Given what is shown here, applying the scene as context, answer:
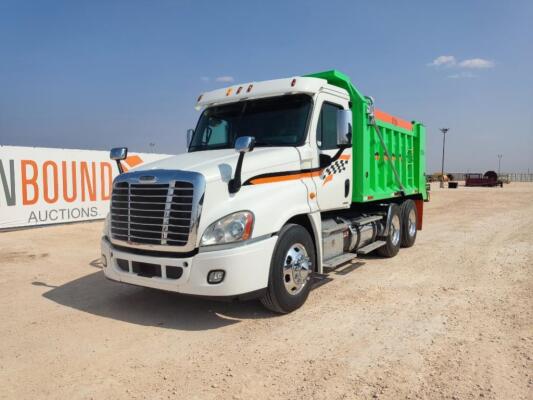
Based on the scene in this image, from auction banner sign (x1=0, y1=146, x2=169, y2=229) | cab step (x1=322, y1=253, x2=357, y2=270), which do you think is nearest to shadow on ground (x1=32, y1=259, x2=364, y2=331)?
cab step (x1=322, y1=253, x2=357, y2=270)

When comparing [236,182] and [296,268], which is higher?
[236,182]

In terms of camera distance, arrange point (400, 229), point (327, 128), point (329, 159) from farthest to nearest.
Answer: point (400, 229), point (327, 128), point (329, 159)

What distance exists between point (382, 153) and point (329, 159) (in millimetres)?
2565

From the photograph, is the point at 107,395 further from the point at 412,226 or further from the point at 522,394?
the point at 412,226

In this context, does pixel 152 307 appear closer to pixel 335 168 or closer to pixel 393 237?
pixel 335 168

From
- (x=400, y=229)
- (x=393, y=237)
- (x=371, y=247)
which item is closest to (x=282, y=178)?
(x=371, y=247)

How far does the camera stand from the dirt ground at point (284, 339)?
3.19 m

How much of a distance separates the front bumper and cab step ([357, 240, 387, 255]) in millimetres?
2772

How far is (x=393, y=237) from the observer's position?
326 inches

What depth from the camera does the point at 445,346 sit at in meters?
3.84

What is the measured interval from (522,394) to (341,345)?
57.8 inches

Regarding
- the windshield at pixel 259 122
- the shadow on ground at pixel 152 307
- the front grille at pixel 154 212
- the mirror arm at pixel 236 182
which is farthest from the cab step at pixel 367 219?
the front grille at pixel 154 212

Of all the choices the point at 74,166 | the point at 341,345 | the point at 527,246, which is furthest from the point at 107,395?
the point at 74,166

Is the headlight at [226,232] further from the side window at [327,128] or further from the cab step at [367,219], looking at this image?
the cab step at [367,219]
